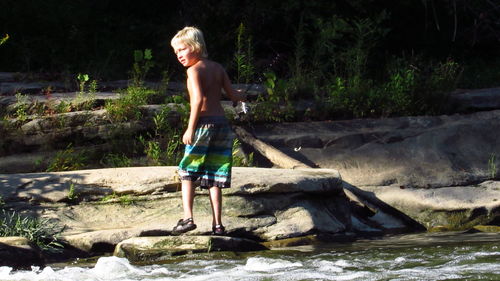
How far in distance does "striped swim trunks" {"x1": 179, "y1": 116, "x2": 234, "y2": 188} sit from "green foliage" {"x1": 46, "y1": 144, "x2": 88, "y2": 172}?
2.65 meters

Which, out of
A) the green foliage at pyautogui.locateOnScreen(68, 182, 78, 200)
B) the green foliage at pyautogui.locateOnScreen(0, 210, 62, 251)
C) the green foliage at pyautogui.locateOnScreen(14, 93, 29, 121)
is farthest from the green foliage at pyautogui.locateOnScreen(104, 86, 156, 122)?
the green foliage at pyautogui.locateOnScreen(0, 210, 62, 251)

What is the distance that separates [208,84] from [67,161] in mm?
2918

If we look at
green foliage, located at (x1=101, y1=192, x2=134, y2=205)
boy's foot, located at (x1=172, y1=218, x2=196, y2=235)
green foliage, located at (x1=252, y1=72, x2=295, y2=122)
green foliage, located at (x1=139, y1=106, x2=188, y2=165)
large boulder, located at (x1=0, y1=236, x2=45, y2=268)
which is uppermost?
green foliage, located at (x1=252, y1=72, x2=295, y2=122)

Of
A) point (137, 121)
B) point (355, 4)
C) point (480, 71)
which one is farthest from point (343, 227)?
point (480, 71)

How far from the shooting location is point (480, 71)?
47.2ft

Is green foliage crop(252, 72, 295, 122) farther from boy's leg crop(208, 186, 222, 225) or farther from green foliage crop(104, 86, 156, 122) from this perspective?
boy's leg crop(208, 186, 222, 225)

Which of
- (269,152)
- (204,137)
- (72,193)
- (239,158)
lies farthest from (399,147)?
(72,193)

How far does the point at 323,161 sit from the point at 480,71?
5.58 metres

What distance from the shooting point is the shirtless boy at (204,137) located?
6703 millimetres

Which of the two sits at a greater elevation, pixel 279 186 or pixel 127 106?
pixel 127 106

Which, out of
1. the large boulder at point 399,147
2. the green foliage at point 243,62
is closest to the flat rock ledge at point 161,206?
the large boulder at point 399,147

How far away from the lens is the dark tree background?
1292cm

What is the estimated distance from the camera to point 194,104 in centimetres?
664

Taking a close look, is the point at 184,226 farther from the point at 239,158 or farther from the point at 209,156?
the point at 239,158
